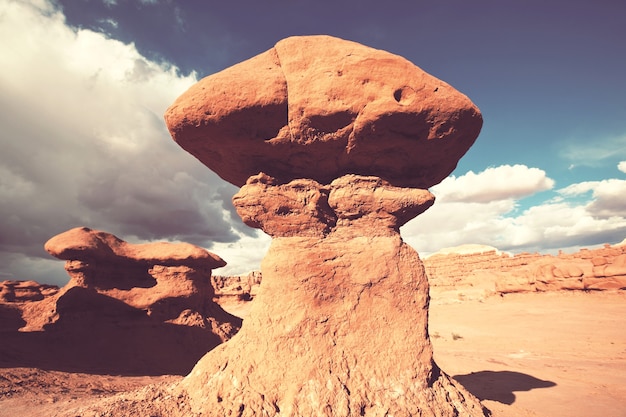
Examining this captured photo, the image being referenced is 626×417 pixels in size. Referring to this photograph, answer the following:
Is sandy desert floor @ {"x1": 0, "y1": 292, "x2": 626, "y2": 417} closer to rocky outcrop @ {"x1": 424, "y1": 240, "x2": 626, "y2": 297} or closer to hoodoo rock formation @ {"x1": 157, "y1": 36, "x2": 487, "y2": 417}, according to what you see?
rocky outcrop @ {"x1": 424, "y1": 240, "x2": 626, "y2": 297}

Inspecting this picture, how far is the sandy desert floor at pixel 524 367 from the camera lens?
5004mm

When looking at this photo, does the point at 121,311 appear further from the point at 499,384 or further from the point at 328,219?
the point at 499,384

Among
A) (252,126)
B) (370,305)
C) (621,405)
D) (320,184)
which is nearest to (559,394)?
(621,405)

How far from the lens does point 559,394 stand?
5.59 m

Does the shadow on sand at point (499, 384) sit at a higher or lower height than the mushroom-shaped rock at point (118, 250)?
lower

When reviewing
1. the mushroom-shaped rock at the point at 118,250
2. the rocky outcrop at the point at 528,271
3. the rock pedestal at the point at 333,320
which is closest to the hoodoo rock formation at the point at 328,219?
the rock pedestal at the point at 333,320

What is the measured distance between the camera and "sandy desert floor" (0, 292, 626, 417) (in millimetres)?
5004

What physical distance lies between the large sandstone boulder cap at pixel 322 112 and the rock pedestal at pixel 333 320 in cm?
37

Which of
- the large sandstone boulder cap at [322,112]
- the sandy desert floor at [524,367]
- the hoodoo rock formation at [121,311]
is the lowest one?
the sandy desert floor at [524,367]

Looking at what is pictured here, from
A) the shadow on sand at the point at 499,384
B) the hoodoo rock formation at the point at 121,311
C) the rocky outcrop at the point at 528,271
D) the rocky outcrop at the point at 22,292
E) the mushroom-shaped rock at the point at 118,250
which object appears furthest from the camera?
the rocky outcrop at the point at 528,271

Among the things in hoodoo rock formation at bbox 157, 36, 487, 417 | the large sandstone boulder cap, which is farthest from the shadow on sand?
the large sandstone boulder cap

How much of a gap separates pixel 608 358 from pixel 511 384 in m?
4.87

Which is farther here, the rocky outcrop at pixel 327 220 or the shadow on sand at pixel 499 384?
the shadow on sand at pixel 499 384

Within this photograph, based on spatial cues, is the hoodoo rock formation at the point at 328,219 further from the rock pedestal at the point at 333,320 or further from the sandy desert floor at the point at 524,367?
the sandy desert floor at the point at 524,367
